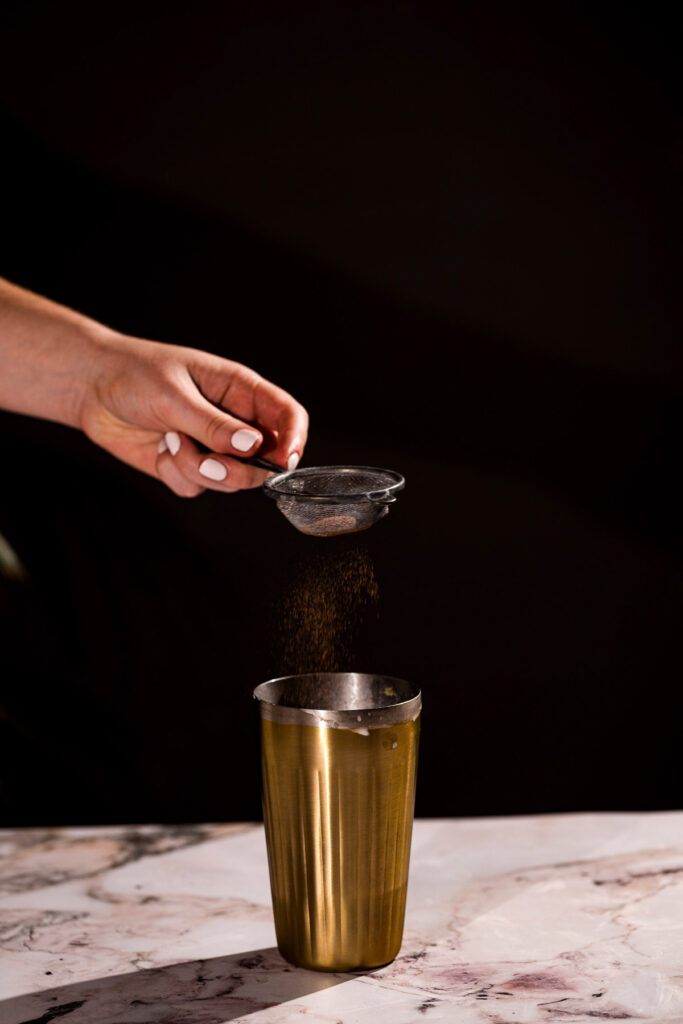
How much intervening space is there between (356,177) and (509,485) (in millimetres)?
541

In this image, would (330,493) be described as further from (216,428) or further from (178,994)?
(178,994)

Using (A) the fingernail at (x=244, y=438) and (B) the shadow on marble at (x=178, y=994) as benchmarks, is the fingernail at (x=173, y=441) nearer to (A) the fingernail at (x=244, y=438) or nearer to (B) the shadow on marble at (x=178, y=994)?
(A) the fingernail at (x=244, y=438)

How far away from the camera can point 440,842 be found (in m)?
1.21

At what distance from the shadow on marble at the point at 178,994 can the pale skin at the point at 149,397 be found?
488mm

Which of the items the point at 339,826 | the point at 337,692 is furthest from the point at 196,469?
the point at 339,826

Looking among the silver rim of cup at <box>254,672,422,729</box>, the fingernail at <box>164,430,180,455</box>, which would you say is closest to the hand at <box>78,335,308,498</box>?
the fingernail at <box>164,430,180,455</box>

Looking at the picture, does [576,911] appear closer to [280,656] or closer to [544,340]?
[280,656]

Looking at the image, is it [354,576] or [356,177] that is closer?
[354,576]

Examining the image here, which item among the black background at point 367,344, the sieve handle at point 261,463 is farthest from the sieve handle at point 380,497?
the black background at point 367,344

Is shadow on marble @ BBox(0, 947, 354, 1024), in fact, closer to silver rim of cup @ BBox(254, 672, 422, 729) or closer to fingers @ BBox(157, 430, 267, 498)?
silver rim of cup @ BBox(254, 672, 422, 729)

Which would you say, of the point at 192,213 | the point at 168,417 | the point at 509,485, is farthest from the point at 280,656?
the point at 192,213

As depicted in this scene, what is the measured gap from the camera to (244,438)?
1.04 metres

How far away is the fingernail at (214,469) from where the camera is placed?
3.58ft

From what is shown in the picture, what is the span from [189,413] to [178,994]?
59 cm
